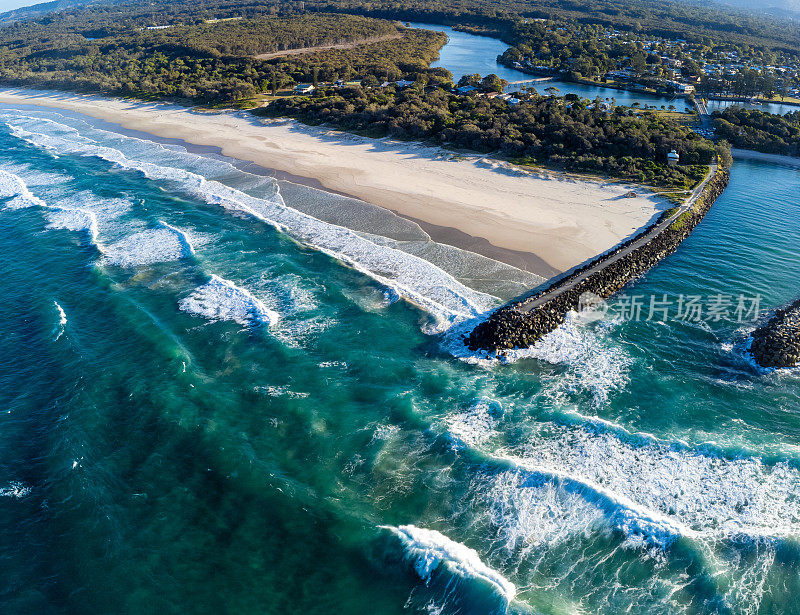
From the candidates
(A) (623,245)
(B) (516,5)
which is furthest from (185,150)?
(B) (516,5)

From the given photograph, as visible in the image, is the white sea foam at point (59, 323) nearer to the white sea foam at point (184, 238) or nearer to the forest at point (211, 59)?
the white sea foam at point (184, 238)

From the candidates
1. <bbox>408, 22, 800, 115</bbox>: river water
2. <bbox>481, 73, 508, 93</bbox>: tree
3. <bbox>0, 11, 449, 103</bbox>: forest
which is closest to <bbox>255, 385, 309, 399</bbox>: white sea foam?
<bbox>481, 73, 508, 93</bbox>: tree

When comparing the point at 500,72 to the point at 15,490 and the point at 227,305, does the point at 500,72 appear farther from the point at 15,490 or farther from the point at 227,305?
the point at 15,490

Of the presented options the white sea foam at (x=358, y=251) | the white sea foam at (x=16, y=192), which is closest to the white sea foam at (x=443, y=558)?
the white sea foam at (x=358, y=251)

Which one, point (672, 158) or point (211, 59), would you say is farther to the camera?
point (211, 59)

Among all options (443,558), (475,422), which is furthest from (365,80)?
(443,558)

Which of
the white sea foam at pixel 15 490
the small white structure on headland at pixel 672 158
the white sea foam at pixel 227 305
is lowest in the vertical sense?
the white sea foam at pixel 15 490
